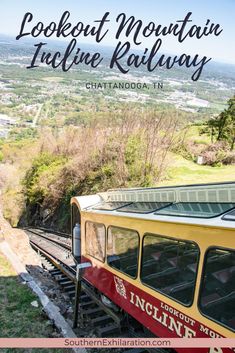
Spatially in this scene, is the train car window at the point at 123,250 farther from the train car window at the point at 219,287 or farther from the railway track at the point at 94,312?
the train car window at the point at 219,287

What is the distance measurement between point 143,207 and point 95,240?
2027mm

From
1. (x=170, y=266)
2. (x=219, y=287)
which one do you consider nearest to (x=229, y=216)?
(x=219, y=287)

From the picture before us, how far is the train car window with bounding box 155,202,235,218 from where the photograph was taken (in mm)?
4883

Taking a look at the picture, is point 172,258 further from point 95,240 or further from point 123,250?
point 95,240

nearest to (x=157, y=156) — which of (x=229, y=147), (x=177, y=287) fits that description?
(x=229, y=147)

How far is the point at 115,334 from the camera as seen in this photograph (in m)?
7.36

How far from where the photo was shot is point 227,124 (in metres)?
32.9

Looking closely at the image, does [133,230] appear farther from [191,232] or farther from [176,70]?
[176,70]

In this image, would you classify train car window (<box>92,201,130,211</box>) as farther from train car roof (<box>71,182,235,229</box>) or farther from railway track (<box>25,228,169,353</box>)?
railway track (<box>25,228,169,353</box>)

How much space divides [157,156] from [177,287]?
19.0m

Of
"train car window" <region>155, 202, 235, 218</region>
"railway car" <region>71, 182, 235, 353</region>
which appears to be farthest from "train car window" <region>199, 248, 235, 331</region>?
"train car window" <region>155, 202, 235, 218</region>

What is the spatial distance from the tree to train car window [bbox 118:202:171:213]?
26745mm

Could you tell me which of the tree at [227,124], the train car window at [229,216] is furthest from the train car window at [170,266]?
the tree at [227,124]

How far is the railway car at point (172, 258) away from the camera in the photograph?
4.21 m
